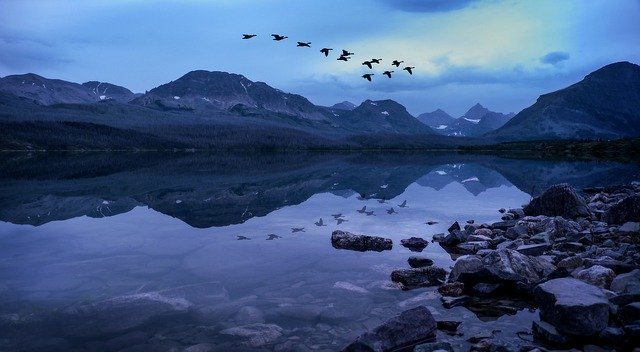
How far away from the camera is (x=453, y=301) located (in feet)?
38.0

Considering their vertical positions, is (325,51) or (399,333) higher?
(325,51)

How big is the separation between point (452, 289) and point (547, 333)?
10.8ft

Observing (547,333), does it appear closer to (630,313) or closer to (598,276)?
(630,313)

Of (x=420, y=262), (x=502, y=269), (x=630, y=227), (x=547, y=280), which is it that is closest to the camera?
(x=547, y=280)

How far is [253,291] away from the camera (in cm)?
1283

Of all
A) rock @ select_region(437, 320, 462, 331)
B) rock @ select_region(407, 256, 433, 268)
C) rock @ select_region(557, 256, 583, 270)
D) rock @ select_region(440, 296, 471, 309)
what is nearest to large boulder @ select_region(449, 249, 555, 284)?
rock @ select_region(557, 256, 583, 270)

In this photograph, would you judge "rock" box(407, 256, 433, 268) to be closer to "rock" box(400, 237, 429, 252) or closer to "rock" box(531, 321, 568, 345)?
"rock" box(400, 237, 429, 252)

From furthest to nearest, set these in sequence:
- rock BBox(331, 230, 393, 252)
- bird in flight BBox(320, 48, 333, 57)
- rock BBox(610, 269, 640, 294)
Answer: bird in flight BBox(320, 48, 333, 57), rock BBox(331, 230, 393, 252), rock BBox(610, 269, 640, 294)

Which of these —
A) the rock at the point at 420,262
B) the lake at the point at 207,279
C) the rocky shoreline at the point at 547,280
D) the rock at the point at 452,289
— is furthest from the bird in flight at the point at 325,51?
the rock at the point at 452,289

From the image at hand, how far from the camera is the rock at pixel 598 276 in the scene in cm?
1152

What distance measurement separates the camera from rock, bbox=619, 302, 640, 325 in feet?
29.3

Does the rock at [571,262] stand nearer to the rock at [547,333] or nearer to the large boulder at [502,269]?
the large boulder at [502,269]

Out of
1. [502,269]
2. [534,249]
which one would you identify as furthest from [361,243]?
[502,269]

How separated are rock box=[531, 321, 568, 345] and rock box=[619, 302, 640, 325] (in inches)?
54.9
